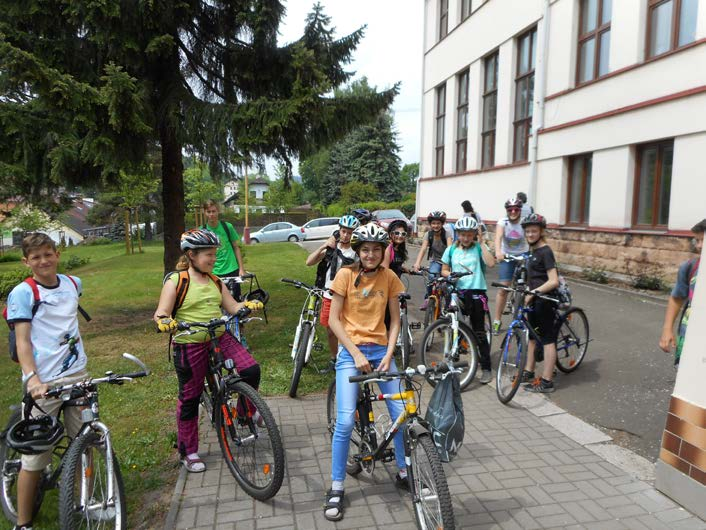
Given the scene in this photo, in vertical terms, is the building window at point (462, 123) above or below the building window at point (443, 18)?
below

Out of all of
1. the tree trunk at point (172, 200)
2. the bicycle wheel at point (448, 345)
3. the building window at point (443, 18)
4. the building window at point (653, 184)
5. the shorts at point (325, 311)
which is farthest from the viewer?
the building window at point (443, 18)

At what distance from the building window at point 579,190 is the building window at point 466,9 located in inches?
342

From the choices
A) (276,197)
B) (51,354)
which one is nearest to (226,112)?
(51,354)

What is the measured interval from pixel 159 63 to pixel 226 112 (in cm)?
166

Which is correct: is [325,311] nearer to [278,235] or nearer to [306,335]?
[306,335]

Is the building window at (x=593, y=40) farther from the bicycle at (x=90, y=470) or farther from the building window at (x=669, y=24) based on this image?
the bicycle at (x=90, y=470)

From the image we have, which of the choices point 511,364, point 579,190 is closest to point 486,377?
point 511,364

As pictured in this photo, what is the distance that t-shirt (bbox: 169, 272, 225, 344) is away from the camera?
12.3ft

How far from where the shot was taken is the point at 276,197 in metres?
54.9

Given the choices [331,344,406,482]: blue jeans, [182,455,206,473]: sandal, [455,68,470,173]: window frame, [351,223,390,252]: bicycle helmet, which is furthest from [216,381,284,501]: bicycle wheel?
[455,68,470,173]: window frame

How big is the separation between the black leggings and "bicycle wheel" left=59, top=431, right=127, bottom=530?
4006mm

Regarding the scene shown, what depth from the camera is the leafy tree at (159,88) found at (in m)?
6.77

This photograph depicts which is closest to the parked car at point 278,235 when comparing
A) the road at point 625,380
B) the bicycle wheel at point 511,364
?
the road at point 625,380

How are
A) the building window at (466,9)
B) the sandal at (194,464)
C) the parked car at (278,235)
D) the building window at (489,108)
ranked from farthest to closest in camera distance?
the parked car at (278,235) → the building window at (466,9) → the building window at (489,108) → the sandal at (194,464)
